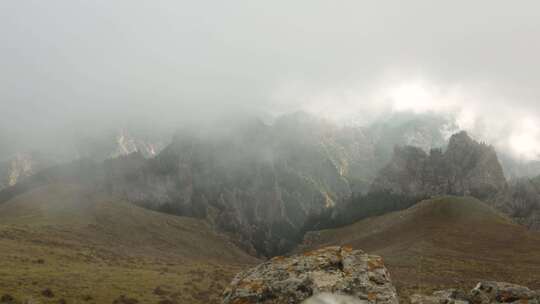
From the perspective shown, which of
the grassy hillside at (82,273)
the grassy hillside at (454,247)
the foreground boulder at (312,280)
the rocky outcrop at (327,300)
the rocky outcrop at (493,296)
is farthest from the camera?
the grassy hillside at (454,247)

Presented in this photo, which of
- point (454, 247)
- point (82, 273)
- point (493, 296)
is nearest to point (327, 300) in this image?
point (493, 296)

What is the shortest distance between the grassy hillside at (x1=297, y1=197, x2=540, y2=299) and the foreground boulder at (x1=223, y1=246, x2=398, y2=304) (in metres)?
39.7

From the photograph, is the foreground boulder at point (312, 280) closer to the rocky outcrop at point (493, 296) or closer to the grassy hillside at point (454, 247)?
the rocky outcrop at point (493, 296)

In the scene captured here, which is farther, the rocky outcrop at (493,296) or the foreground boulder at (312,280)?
the rocky outcrop at (493,296)

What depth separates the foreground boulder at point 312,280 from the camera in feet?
37.5

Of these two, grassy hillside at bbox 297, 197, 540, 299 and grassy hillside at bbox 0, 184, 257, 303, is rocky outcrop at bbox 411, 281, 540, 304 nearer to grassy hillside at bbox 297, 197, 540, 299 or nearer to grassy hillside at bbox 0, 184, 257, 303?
grassy hillside at bbox 297, 197, 540, 299

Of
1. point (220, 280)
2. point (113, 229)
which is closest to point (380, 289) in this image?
point (220, 280)

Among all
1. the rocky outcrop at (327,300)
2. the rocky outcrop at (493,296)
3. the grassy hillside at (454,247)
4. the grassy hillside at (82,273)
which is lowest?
the grassy hillside at (454,247)

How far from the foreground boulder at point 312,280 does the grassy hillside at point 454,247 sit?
3966 centimetres

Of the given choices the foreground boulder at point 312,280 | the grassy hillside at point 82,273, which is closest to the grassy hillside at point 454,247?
the grassy hillside at point 82,273

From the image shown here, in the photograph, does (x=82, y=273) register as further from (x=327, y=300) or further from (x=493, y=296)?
(x=327, y=300)

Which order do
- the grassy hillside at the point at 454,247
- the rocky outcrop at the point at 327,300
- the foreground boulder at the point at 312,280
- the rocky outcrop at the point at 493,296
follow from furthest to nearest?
1. the grassy hillside at the point at 454,247
2. the rocky outcrop at the point at 493,296
3. the foreground boulder at the point at 312,280
4. the rocky outcrop at the point at 327,300

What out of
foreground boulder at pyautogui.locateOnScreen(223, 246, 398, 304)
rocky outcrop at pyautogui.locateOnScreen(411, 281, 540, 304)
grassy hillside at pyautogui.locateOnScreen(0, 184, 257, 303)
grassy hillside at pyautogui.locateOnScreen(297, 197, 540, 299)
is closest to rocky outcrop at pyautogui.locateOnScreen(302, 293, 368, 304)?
foreground boulder at pyautogui.locateOnScreen(223, 246, 398, 304)

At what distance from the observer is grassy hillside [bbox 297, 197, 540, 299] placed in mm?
83225
